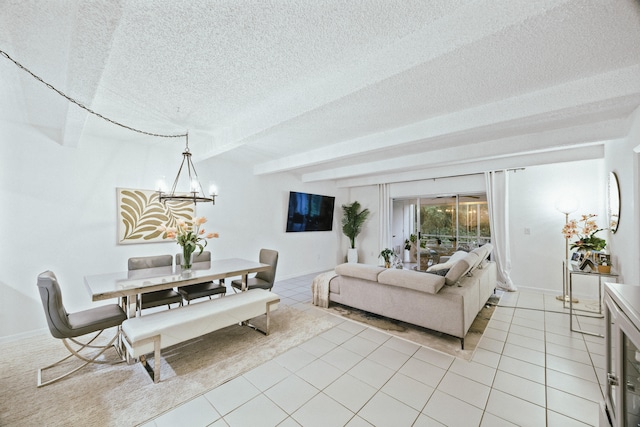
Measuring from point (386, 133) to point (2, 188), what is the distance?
447cm

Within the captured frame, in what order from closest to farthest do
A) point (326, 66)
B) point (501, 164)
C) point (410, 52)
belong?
point (410, 52), point (326, 66), point (501, 164)

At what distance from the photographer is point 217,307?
269cm

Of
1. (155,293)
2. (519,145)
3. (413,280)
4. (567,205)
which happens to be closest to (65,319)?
(155,293)

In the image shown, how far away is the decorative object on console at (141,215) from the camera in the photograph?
3602 millimetres

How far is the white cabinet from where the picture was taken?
36.4 inches

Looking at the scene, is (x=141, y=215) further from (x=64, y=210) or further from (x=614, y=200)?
(x=614, y=200)

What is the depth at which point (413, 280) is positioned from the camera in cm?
293

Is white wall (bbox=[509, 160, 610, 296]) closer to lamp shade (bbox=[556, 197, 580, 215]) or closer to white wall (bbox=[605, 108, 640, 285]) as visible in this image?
lamp shade (bbox=[556, 197, 580, 215])

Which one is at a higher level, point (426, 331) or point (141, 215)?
point (141, 215)

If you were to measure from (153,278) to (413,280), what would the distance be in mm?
2877

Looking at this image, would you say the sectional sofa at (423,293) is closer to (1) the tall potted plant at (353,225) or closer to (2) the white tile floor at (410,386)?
(2) the white tile floor at (410,386)

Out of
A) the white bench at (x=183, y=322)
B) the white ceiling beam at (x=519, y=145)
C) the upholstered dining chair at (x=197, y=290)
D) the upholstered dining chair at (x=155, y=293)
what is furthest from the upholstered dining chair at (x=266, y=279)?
the white ceiling beam at (x=519, y=145)

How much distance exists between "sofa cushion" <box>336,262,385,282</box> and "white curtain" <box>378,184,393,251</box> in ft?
11.8

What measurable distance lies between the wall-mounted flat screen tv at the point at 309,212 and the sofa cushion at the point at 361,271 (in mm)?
2708
